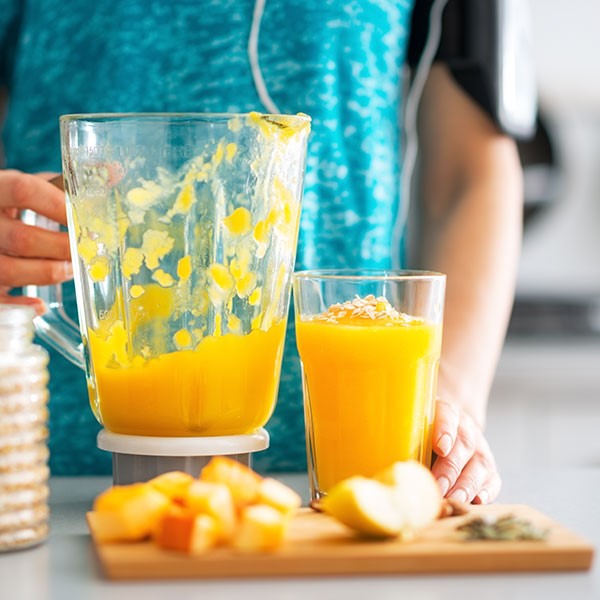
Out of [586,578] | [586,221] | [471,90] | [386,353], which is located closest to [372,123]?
[471,90]

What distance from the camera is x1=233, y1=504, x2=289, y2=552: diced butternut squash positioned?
57cm

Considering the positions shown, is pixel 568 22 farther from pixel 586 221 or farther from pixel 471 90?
pixel 471 90

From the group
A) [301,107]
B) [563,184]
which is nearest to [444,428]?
[301,107]

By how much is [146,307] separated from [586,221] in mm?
2229

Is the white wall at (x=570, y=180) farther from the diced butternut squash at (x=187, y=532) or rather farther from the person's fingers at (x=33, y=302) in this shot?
the diced butternut squash at (x=187, y=532)

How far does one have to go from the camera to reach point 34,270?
2.64 ft

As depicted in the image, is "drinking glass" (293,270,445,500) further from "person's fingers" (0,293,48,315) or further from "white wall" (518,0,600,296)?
"white wall" (518,0,600,296)

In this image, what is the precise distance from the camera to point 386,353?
2.37 ft

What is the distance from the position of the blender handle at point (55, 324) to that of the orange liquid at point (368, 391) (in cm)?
18

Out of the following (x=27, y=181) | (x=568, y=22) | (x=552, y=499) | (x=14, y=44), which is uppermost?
(x=568, y=22)

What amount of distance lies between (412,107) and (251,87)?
0.19 meters

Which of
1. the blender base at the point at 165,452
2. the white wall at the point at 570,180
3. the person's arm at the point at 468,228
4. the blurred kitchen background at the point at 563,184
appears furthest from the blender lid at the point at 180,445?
the white wall at the point at 570,180

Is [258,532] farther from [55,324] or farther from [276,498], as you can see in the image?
[55,324]

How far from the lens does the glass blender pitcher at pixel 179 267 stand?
69cm
